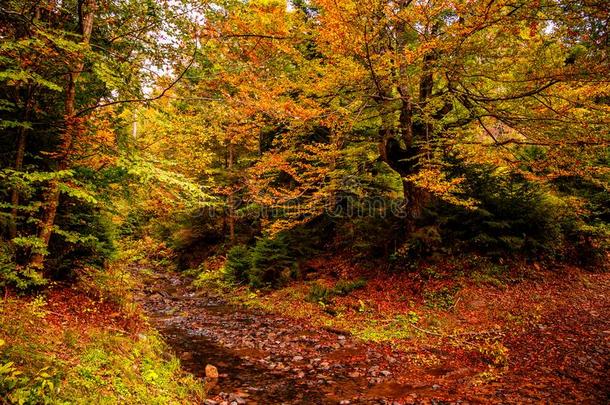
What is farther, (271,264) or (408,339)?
(271,264)

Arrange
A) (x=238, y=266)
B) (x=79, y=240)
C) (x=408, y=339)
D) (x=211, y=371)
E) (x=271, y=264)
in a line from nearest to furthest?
1. (x=211, y=371)
2. (x=79, y=240)
3. (x=408, y=339)
4. (x=271, y=264)
5. (x=238, y=266)

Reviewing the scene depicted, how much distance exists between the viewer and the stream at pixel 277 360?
20.3 ft

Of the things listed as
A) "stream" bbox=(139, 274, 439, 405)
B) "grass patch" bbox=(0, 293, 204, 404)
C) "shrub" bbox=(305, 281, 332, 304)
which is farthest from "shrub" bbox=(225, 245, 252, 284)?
"grass patch" bbox=(0, 293, 204, 404)

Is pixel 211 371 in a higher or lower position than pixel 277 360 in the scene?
higher

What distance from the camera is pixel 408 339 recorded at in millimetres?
9023

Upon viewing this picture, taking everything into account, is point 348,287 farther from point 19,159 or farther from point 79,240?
point 19,159

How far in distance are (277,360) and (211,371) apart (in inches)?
60.2

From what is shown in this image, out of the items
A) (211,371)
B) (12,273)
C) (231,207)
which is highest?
(231,207)

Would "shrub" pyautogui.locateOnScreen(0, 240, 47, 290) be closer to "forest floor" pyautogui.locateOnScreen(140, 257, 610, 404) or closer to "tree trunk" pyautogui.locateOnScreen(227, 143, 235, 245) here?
"forest floor" pyautogui.locateOnScreen(140, 257, 610, 404)

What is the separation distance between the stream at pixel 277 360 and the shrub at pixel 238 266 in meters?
3.90

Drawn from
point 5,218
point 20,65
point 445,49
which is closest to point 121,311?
point 5,218

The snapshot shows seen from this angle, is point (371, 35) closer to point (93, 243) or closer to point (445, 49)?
point (445, 49)

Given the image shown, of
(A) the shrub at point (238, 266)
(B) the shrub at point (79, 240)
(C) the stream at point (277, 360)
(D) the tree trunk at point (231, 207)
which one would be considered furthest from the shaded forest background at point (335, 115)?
(D) the tree trunk at point (231, 207)

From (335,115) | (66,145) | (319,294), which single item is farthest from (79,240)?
(319,294)
